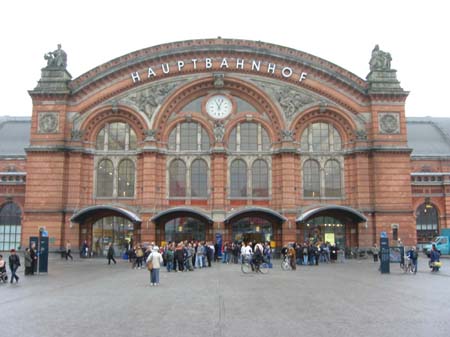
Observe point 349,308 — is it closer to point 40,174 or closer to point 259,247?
point 259,247

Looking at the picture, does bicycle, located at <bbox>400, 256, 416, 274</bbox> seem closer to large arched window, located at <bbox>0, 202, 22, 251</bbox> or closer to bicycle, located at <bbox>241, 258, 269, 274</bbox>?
bicycle, located at <bbox>241, 258, 269, 274</bbox>

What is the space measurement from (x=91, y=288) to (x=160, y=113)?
2706 centimetres

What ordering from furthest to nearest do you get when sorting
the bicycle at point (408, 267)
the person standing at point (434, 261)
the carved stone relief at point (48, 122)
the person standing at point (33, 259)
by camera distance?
the carved stone relief at point (48, 122) < the person standing at point (434, 261) < the bicycle at point (408, 267) < the person standing at point (33, 259)

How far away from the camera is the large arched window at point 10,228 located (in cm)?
5678

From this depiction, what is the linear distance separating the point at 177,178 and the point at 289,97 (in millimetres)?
12573

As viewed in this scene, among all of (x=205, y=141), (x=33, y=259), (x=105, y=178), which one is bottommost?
(x=33, y=259)

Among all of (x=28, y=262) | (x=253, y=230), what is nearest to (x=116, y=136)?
(x=253, y=230)

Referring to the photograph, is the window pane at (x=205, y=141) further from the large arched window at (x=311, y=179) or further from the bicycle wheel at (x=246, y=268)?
the bicycle wheel at (x=246, y=268)

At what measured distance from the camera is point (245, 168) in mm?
47094

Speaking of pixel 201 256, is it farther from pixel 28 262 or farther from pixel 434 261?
pixel 434 261

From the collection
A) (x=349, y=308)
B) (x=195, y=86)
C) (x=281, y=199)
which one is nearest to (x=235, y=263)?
(x=281, y=199)

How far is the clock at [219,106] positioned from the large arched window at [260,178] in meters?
5.39

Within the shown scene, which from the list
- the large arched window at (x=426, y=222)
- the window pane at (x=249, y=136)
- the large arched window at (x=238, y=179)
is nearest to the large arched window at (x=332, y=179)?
the window pane at (x=249, y=136)

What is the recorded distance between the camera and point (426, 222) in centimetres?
5878
